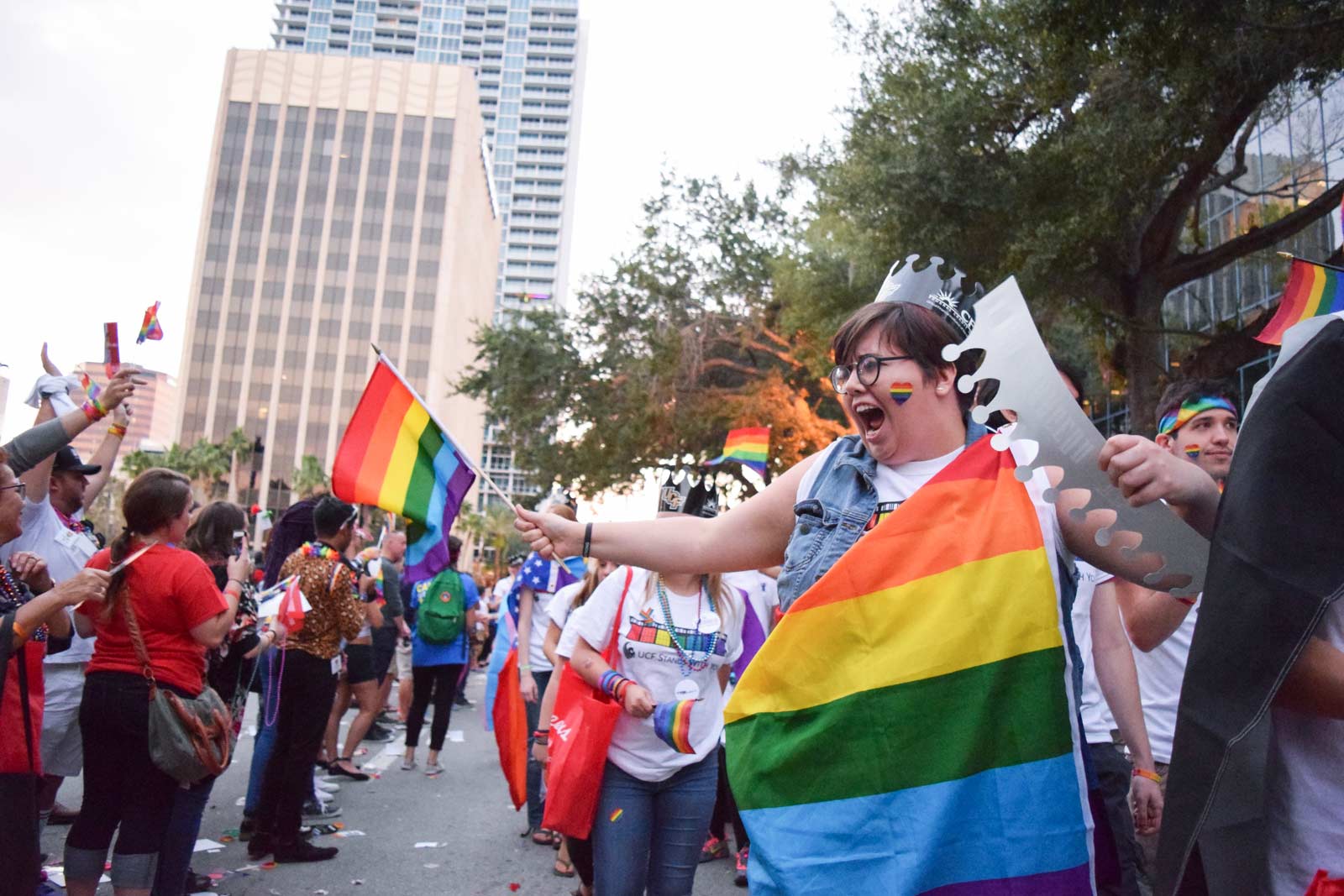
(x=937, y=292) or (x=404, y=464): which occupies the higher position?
(x=937, y=292)

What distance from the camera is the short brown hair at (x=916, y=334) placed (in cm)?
239

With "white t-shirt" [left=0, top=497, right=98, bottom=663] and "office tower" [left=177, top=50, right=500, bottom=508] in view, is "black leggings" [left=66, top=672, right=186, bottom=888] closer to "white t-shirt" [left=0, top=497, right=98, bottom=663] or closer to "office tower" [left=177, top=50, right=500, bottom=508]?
"white t-shirt" [left=0, top=497, right=98, bottom=663]

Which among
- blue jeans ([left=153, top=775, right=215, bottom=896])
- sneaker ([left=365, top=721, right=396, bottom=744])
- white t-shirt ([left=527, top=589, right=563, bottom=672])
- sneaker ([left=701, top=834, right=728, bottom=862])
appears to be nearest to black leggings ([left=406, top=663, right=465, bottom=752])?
white t-shirt ([left=527, top=589, right=563, bottom=672])

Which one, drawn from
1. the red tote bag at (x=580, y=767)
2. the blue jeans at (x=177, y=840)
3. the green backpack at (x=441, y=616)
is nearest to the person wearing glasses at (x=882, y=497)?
the red tote bag at (x=580, y=767)

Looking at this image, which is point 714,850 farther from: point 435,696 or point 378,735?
point 378,735

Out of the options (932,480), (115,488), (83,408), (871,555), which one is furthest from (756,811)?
(115,488)

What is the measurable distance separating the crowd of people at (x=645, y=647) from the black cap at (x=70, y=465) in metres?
0.02

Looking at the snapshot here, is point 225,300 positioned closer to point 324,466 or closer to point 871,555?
point 324,466

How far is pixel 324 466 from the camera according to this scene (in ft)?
351

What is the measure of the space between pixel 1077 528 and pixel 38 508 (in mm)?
5099

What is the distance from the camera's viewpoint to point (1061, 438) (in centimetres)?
189

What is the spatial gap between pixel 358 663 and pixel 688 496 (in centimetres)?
463

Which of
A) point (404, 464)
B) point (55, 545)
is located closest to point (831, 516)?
point (404, 464)

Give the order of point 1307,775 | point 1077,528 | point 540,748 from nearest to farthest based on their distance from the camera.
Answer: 1. point 1307,775
2. point 1077,528
3. point 540,748
